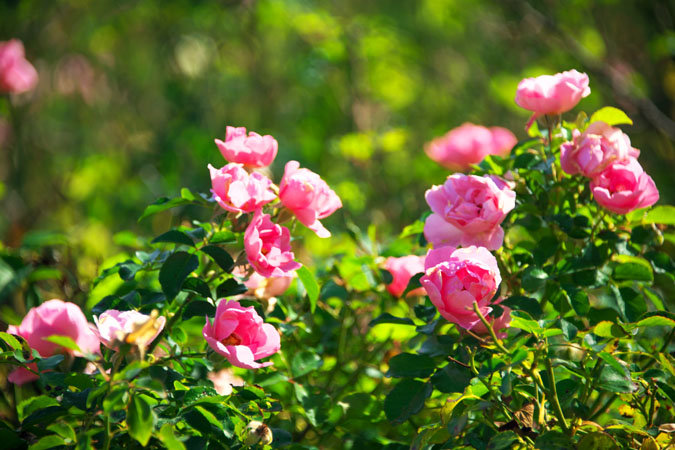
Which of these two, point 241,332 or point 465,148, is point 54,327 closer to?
point 241,332

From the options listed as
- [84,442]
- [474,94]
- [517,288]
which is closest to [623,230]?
[517,288]

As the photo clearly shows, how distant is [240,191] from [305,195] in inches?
3.8

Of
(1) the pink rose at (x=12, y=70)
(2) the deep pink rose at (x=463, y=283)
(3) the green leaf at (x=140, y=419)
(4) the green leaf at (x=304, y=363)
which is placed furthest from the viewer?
(1) the pink rose at (x=12, y=70)

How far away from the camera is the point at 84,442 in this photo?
2.29 ft

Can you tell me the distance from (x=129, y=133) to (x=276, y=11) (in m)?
1.52

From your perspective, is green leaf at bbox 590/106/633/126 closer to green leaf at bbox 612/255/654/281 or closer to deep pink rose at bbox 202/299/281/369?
green leaf at bbox 612/255/654/281

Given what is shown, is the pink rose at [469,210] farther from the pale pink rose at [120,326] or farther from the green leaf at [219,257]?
the pale pink rose at [120,326]

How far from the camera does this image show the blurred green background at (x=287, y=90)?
9.64 feet

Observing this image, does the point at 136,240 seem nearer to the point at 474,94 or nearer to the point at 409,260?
the point at 409,260

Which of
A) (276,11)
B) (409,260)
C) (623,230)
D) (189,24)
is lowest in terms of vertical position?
(189,24)

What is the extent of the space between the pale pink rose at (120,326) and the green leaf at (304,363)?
33 cm

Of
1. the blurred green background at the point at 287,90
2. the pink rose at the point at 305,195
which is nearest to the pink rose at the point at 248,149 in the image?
the pink rose at the point at 305,195

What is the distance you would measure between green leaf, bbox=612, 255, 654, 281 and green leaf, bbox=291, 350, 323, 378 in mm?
492

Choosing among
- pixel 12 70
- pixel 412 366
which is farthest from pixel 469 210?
pixel 12 70
